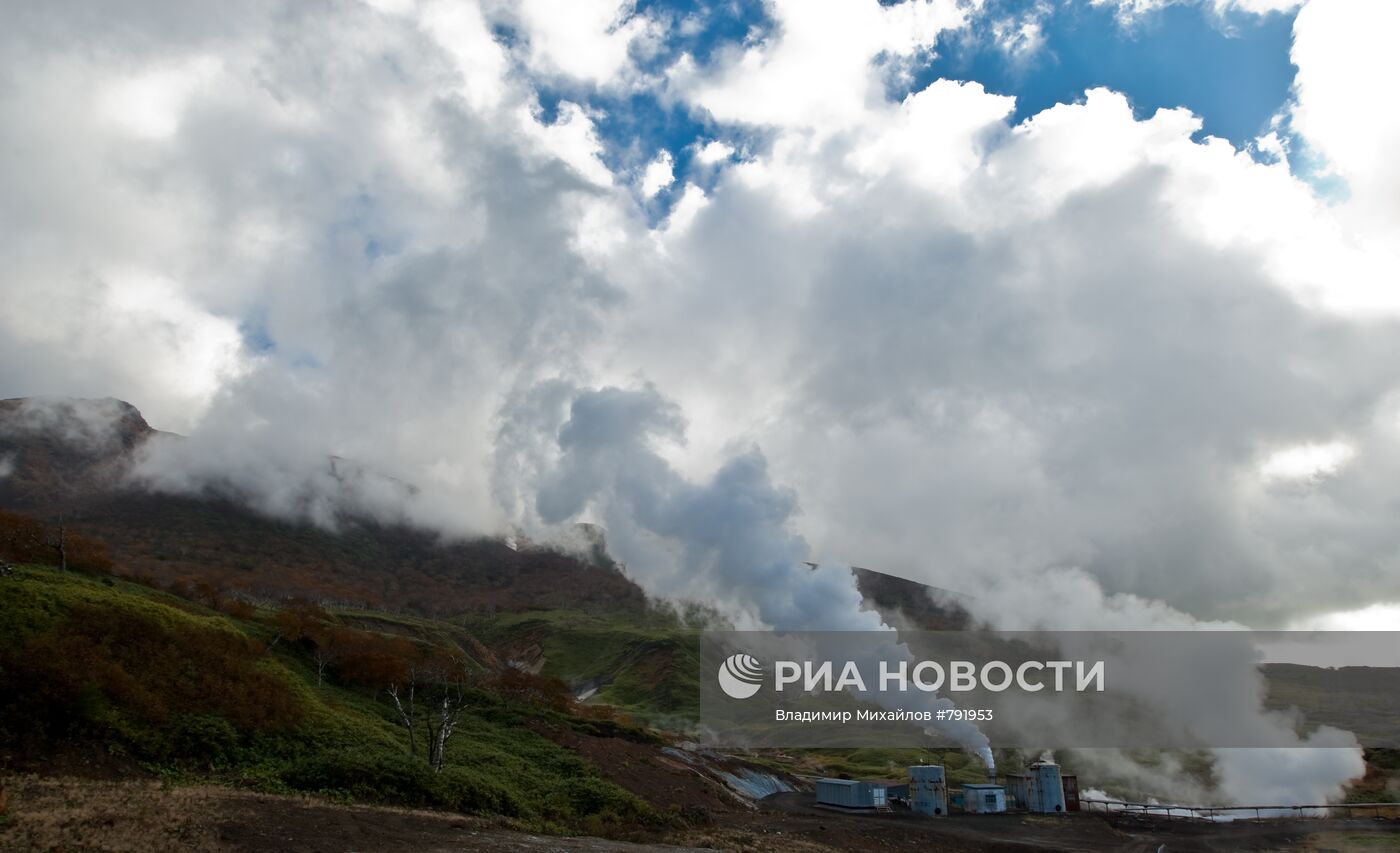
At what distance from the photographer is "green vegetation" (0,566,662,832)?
1340 inches

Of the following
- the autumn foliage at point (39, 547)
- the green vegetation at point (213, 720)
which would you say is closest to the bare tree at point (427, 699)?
the green vegetation at point (213, 720)

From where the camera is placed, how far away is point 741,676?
135750 mm

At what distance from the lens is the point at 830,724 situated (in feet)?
401

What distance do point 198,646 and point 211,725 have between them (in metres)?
8.28

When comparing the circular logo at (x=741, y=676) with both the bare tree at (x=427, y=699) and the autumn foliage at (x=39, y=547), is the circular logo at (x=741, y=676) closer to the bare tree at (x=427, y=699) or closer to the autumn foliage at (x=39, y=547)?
the bare tree at (x=427, y=699)

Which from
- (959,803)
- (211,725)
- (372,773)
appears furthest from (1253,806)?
(211,725)

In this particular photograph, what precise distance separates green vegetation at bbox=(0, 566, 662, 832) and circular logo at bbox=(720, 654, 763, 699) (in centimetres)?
7495

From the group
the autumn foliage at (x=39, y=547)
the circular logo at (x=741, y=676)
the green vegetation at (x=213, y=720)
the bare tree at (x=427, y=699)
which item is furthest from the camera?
the circular logo at (x=741, y=676)

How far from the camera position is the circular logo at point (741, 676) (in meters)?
128

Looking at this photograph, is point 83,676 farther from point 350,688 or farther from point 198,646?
point 350,688

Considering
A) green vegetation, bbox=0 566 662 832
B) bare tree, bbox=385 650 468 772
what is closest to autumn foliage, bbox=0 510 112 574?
green vegetation, bbox=0 566 662 832

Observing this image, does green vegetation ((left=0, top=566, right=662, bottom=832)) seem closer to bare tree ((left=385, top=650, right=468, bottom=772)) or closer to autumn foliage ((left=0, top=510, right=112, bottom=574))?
bare tree ((left=385, top=650, right=468, bottom=772))

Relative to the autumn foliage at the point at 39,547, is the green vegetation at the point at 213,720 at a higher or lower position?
lower

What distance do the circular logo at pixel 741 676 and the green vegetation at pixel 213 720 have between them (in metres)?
75.0
